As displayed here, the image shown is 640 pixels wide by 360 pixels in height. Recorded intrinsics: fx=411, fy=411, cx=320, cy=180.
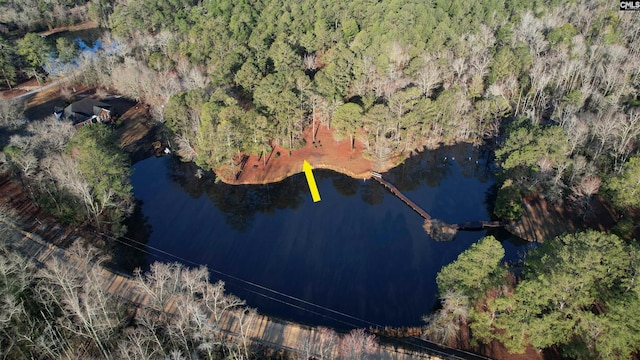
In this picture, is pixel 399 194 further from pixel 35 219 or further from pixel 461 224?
pixel 35 219

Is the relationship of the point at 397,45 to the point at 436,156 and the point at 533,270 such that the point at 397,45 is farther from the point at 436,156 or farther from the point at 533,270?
the point at 533,270

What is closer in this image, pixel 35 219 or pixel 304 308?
pixel 304 308

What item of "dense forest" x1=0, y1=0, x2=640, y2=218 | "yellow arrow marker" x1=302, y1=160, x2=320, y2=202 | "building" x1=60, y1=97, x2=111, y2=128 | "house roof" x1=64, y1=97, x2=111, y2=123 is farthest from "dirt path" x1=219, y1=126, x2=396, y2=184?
"house roof" x1=64, y1=97, x2=111, y2=123

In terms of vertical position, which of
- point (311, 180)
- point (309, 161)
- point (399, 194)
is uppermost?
point (309, 161)

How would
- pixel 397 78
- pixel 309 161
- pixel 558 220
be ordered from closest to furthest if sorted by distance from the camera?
pixel 558 220, pixel 309 161, pixel 397 78

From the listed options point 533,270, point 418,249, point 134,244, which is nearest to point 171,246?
point 134,244

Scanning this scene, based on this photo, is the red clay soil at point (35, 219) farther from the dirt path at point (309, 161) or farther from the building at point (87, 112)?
the dirt path at point (309, 161)

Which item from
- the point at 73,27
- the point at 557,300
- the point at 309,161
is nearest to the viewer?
the point at 557,300

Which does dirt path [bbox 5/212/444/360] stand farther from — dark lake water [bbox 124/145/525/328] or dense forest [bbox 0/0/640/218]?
dense forest [bbox 0/0/640/218]

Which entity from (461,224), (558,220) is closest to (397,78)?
(461,224)
